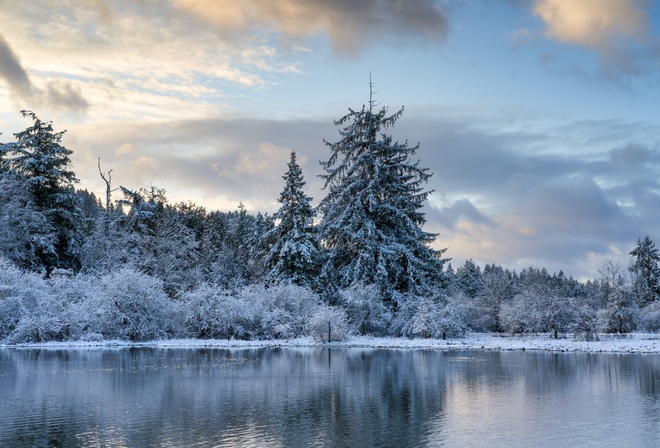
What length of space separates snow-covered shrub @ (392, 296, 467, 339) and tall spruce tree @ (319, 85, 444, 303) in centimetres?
196

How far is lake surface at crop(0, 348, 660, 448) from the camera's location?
1331 cm

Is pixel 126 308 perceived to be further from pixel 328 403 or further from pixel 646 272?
pixel 646 272

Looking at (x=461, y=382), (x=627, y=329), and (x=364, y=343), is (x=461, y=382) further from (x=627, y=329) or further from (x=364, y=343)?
(x=627, y=329)

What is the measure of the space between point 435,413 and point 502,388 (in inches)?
215

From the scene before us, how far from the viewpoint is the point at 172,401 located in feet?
58.8

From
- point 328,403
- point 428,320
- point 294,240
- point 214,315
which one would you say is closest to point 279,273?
point 294,240

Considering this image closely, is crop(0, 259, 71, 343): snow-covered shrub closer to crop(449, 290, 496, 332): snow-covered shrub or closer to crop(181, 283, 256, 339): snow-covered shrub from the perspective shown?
crop(181, 283, 256, 339): snow-covered shrub

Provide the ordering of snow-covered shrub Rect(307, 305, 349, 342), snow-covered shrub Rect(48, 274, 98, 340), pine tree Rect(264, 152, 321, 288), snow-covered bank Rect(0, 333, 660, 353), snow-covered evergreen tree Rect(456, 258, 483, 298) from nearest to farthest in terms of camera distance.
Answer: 1. snow-covered bank Rect(0, 333, 660, 353)
2. snow-covered shrub Rect(48, 274, 98, 340)
3. snow-covered shrub Rect(307, 305, 349, 342)
4. pine tree Rect(264, 152, 321, 288)
5. snow-covered evergreen tree Rect(456, 258, 483, 298)

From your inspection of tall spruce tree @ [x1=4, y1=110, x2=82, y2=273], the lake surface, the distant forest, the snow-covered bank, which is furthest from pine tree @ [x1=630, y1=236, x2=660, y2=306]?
tall spruce tree @ [x1=4, y1=110, x2=82, y2=273]

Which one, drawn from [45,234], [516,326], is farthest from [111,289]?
[516,326]

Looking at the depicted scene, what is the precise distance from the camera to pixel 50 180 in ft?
186

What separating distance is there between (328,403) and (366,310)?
94.9 ft

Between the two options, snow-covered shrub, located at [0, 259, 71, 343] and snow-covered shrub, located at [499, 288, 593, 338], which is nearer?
snow-covered shrub, located at [0, 259, 71, 343]

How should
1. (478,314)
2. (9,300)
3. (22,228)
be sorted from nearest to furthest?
(9,300), (22,228), (478,314)
